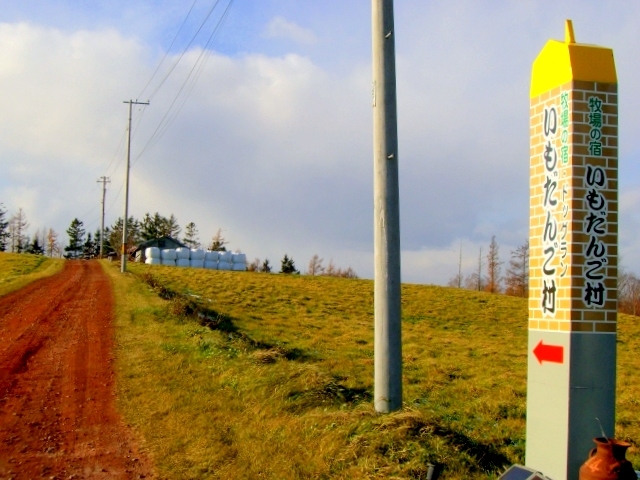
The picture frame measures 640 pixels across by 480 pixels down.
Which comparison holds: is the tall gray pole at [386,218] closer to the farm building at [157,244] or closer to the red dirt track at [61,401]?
the red dirt track at [61,401]

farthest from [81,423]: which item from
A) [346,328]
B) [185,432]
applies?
[346,328]

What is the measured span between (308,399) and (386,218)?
8.67ft

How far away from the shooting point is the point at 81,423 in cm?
788

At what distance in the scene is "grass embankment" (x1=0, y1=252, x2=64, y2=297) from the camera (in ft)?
77.8

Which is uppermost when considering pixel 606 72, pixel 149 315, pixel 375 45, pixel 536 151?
pixel 375 45

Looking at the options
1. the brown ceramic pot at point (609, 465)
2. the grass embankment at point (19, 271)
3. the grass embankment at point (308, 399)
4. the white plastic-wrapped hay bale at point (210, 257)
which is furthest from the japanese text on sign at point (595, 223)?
the white plastic-wrapped hay bale at point (210, 257)

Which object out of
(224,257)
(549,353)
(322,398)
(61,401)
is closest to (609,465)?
(549,353)

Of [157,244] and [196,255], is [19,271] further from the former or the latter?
[157,244]

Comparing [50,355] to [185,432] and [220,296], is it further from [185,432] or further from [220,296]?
[220,296]

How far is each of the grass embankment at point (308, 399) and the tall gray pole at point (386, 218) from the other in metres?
0.45

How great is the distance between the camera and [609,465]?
14.2 feet

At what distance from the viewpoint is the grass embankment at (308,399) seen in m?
6.38

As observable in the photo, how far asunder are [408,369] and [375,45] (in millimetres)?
9794

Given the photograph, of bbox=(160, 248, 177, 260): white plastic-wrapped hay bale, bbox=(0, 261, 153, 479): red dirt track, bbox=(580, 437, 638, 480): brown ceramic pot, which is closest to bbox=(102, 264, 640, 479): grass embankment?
bbox=(0, 261, 153, 479): red dirt track
